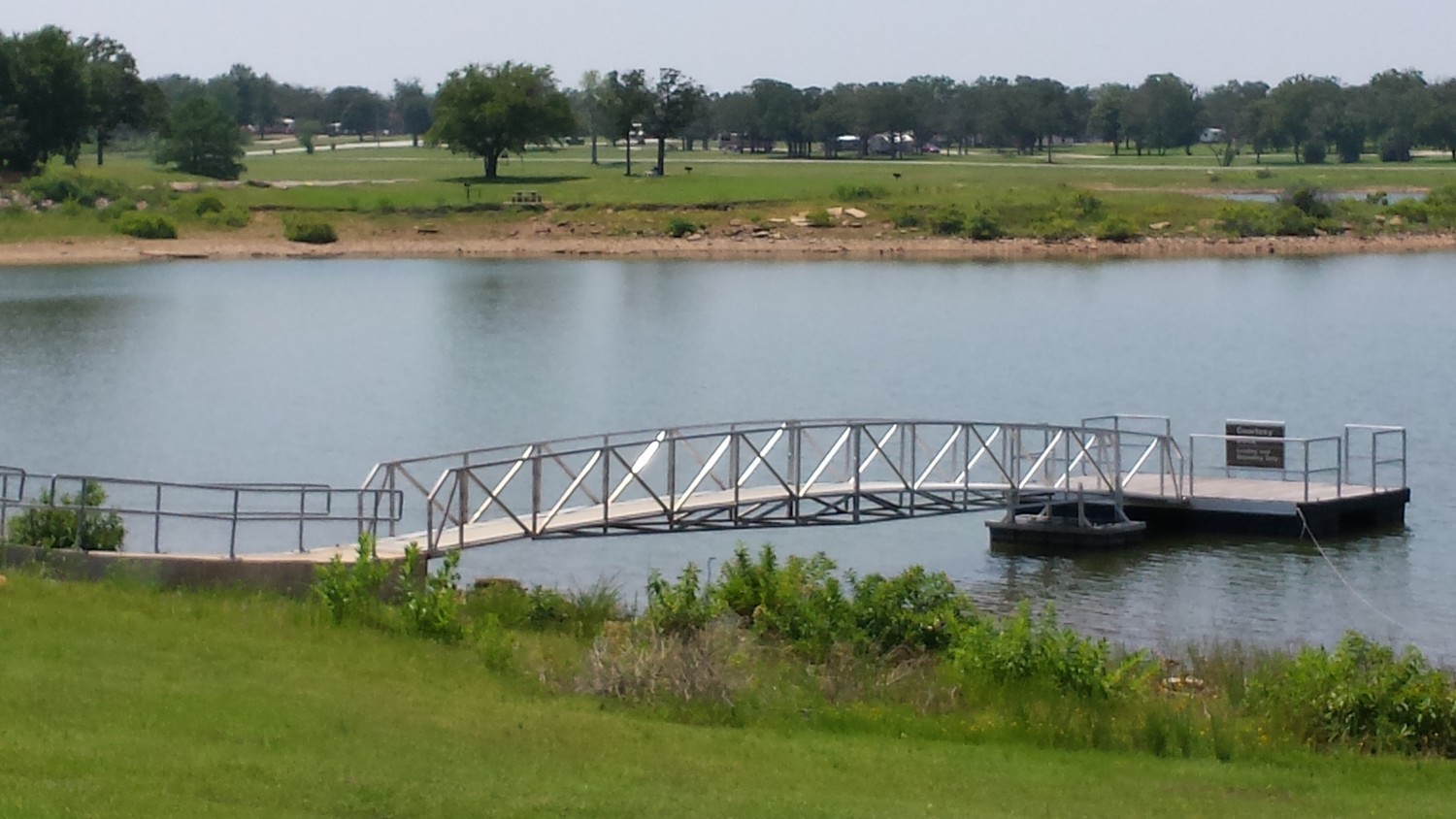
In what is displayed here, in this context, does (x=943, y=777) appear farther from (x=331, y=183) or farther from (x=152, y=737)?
(x=331, y=183)

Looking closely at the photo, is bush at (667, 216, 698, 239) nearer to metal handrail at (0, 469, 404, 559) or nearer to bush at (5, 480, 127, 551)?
metal handrail at (0, 469, 404, 559)

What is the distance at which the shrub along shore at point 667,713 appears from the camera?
1227cm

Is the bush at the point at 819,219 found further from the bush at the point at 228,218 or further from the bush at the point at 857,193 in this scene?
the bush at the point at 228,218

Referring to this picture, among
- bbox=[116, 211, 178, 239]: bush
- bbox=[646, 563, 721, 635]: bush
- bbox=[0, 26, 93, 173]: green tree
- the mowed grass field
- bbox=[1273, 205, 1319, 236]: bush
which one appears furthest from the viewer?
bbox=[0, 26, 93, 173]: green tree

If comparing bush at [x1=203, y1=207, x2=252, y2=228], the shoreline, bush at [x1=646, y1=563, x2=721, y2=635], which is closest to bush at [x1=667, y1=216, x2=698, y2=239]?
the shoreline

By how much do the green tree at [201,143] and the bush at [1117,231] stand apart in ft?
187

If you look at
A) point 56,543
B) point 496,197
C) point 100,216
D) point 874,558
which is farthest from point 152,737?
point 496,197

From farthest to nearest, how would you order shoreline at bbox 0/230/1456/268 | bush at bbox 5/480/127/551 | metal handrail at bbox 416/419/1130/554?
shoreline at bbox 0/230/1456/268, metal handrail at bbox 416/419/1130/554, bush at bbox 5/480/127/551

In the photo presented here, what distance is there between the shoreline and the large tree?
902 inches

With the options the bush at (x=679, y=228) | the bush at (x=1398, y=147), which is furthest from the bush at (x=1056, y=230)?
the bush at (x=1398, y=147)

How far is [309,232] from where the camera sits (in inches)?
4176

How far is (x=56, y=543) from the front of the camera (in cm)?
2209

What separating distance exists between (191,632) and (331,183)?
11605 cm

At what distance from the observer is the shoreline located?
103m
